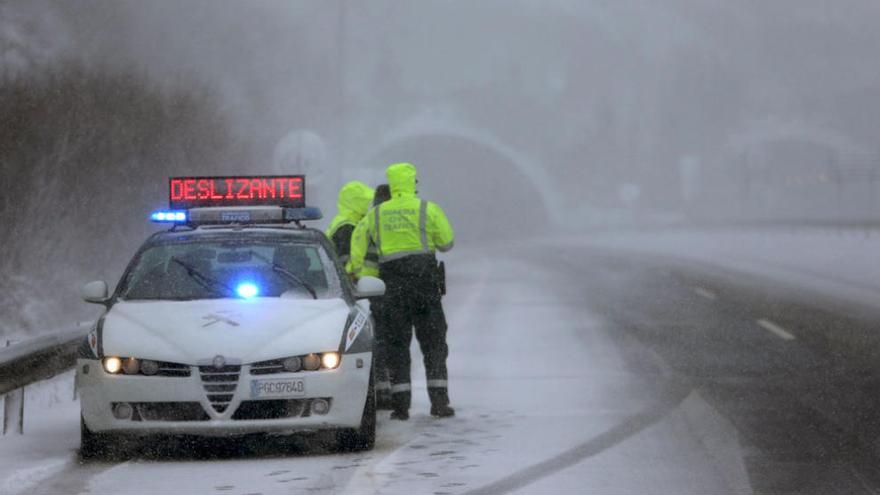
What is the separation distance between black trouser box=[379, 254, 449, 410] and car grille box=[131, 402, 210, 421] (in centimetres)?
254

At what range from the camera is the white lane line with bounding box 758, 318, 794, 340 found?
19384mm

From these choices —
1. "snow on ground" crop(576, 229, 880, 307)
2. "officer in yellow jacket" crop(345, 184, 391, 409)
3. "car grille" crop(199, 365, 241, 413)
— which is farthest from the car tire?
"snow on ground" crop(576, 229, 880, 307)

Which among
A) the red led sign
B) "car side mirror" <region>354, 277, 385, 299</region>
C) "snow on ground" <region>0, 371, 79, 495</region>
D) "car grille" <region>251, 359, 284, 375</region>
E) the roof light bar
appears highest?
the red led sign

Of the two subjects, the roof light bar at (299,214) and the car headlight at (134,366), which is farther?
the roof light bar at (299,214)

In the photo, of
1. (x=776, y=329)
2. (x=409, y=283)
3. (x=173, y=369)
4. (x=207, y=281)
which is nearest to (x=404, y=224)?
(x=409, y=283)

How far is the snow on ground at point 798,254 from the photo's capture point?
1209 inches

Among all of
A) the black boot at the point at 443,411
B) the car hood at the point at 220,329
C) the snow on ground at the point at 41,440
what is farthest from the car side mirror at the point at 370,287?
the snow on ground at the point at 41,440

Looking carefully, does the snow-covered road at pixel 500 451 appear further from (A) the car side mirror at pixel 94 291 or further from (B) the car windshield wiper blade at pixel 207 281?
(B) the car windshield wiper blade at pixel 207 281

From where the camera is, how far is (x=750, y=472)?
946cm

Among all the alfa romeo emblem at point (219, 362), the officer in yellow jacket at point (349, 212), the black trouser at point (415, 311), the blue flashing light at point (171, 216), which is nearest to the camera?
the alfa romeo emblem at point (219, 362)

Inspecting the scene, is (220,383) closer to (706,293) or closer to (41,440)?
(41,440)

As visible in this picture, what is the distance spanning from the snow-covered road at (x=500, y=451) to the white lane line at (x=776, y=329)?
3.00 meters

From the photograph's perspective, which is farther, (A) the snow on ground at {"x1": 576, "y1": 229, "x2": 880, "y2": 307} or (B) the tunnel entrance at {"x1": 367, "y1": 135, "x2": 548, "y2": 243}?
(B) the tunnel entrance at {"x1": 367, "y1": 135, "x2": 548, "y2": 243}

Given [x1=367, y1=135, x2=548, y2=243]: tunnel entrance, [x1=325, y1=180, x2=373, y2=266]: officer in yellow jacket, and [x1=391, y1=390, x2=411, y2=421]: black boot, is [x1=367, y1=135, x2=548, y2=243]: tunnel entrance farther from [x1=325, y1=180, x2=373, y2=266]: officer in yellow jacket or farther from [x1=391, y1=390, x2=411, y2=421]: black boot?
[x1=391, y1=390, x2=411, y2=421]: black boot
